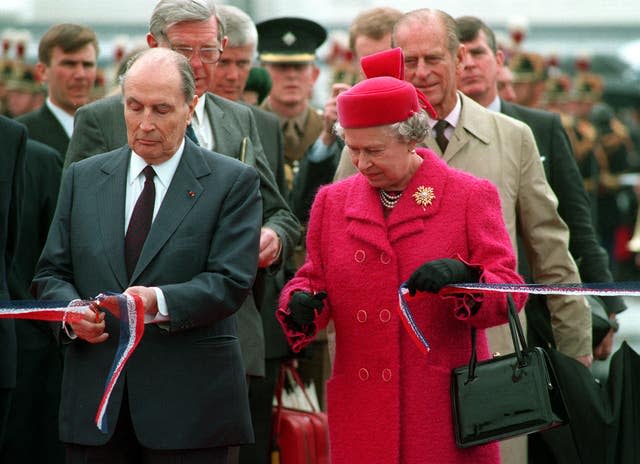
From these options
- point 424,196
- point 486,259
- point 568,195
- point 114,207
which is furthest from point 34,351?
point 486,259

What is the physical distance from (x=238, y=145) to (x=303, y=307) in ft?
4.30

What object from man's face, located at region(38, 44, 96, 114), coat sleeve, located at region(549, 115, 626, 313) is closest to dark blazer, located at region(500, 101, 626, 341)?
coat sleeve, located at region(549, 115, 626, 313)

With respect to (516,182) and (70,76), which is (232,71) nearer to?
(70,76)

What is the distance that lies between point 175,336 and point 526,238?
177cm

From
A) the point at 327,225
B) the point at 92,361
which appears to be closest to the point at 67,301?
the point at 92,361

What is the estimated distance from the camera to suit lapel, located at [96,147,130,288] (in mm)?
4926

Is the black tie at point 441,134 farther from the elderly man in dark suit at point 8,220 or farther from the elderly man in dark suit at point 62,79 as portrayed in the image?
the elderly man in dark suit at point 62,79

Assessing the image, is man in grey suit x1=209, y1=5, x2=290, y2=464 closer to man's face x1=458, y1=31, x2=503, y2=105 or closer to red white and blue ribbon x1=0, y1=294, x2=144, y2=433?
man's face x1=458, y1=31, x2=503, y2=105

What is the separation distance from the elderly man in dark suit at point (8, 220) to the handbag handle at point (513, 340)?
1958mm

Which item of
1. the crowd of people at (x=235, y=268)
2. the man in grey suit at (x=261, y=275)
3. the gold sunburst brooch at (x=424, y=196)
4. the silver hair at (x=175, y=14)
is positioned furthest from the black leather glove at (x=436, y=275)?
the silver hair at (x=175, y=14)

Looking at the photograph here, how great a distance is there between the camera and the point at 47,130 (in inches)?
314

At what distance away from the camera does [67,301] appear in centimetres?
482

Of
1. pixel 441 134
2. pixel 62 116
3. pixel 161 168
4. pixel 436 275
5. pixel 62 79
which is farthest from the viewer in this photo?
pixel 62 79

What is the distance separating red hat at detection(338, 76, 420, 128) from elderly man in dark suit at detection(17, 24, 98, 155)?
3.31m
